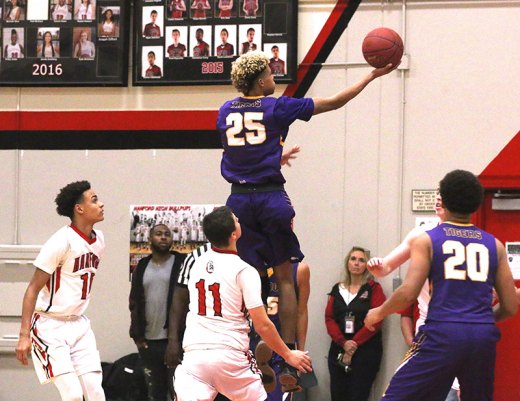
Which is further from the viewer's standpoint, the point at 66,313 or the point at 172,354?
the point at 172,354

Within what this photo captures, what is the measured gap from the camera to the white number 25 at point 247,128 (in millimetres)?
6223

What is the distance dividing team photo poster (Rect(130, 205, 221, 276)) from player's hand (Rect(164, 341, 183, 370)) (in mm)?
1648

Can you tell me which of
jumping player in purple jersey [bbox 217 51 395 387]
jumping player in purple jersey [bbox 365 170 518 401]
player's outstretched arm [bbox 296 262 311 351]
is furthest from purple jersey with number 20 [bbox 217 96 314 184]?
jumping player in purple jersey [bbox 365 170 518 401]

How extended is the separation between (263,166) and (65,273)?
2063mm

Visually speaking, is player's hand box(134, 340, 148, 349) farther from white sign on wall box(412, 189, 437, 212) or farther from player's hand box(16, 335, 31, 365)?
white sign on wall box(412, 189, 437, 212)

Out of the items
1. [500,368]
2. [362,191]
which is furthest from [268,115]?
[500,368]

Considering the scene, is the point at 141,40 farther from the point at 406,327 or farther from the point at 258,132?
the point at 258,132

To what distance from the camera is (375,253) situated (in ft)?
33.7

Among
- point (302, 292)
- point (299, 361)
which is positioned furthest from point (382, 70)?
point (302, 292)

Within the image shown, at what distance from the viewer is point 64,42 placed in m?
10.7

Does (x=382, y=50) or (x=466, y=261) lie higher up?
(x=382, y=50)

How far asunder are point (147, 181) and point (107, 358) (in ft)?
7.02

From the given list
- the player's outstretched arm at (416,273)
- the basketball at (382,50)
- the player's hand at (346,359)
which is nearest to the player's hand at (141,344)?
the player's hand at (346,359)

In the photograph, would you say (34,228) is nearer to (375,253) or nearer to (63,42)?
(63,42)
